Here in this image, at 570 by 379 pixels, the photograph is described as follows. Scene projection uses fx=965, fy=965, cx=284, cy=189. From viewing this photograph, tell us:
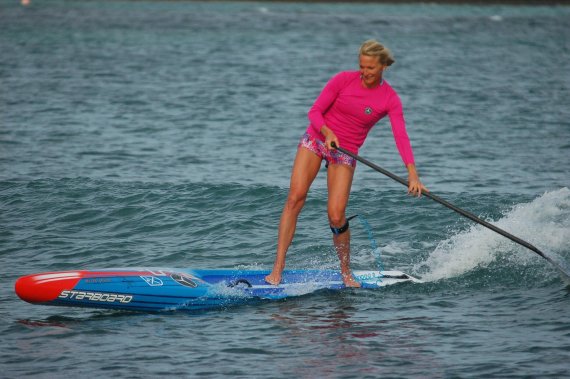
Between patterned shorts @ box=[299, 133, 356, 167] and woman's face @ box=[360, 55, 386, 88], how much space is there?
2.73 ft

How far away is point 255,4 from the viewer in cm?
7731

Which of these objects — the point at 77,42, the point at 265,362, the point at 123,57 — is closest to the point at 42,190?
the point at 265,362

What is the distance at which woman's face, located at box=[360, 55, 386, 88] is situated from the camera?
29.7 ft

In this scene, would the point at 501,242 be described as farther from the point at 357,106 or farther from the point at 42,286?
the point at 42,286

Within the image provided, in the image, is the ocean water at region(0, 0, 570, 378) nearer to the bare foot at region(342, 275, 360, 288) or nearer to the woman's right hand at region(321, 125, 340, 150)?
the bare foot at region(342, 275, 360, 288)

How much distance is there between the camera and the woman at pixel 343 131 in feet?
30.2

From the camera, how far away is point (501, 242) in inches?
456

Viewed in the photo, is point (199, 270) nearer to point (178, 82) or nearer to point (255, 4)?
point (178, 82)

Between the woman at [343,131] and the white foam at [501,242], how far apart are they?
63.9 inches

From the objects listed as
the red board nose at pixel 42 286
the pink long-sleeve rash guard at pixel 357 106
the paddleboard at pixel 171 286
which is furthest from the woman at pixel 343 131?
the red board nose at pixel 42 286

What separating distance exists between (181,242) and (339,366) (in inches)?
187

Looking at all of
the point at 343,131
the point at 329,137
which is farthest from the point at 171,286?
the point at 343,131

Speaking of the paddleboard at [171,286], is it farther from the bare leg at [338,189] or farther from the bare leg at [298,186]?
the bare leg at [338,189]

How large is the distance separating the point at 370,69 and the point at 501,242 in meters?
3.54
